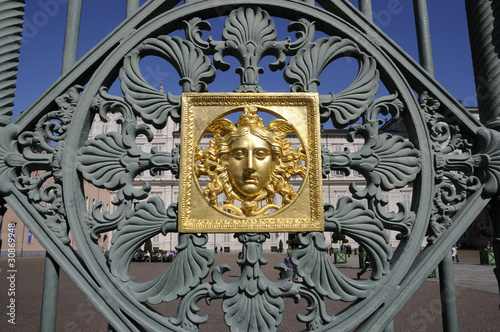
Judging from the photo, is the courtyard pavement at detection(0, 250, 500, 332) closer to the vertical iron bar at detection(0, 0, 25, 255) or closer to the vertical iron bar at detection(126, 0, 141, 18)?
the vertical iron bar at detection(0, 0, 25, 255)

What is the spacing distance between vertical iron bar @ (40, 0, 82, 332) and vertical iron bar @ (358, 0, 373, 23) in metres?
2.45

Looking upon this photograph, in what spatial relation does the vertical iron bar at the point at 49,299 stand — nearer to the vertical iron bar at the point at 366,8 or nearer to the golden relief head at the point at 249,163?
the golden relief head at the point at 249,163

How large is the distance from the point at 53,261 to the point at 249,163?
1.66m

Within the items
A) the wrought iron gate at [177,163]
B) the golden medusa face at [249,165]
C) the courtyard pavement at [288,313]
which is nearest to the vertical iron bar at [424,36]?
the wrought iron gate at [177,163]

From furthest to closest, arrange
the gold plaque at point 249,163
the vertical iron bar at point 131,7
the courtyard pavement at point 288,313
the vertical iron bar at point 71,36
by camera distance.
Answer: the courtyard pavement at point 288,313 < the vertical iron bar at point 131,7 < the vertical iron bar at point 71,36 < the gold plaque at point 249,163

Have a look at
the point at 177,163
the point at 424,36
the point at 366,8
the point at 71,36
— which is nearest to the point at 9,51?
the point at 71,36

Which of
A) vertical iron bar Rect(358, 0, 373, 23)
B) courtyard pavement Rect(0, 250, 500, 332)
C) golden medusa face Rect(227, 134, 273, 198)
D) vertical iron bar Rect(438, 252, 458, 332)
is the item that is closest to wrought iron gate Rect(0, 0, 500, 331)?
vertical iron bar Rect(358, 0, 373, 23)

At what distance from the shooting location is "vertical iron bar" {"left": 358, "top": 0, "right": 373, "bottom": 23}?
3045mm

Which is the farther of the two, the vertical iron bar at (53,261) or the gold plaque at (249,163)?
the gold plaque at (249,163)

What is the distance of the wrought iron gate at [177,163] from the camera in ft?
8.60

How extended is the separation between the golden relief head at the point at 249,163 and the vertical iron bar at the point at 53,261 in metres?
1.28

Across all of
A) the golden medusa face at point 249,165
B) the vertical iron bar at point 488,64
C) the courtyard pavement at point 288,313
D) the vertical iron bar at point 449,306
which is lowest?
the courtyard pavement at point 288,313

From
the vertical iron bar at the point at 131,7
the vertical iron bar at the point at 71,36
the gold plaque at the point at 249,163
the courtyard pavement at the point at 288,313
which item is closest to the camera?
the gold plaque at the point at 249,163

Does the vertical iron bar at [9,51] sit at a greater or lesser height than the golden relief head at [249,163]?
greater
